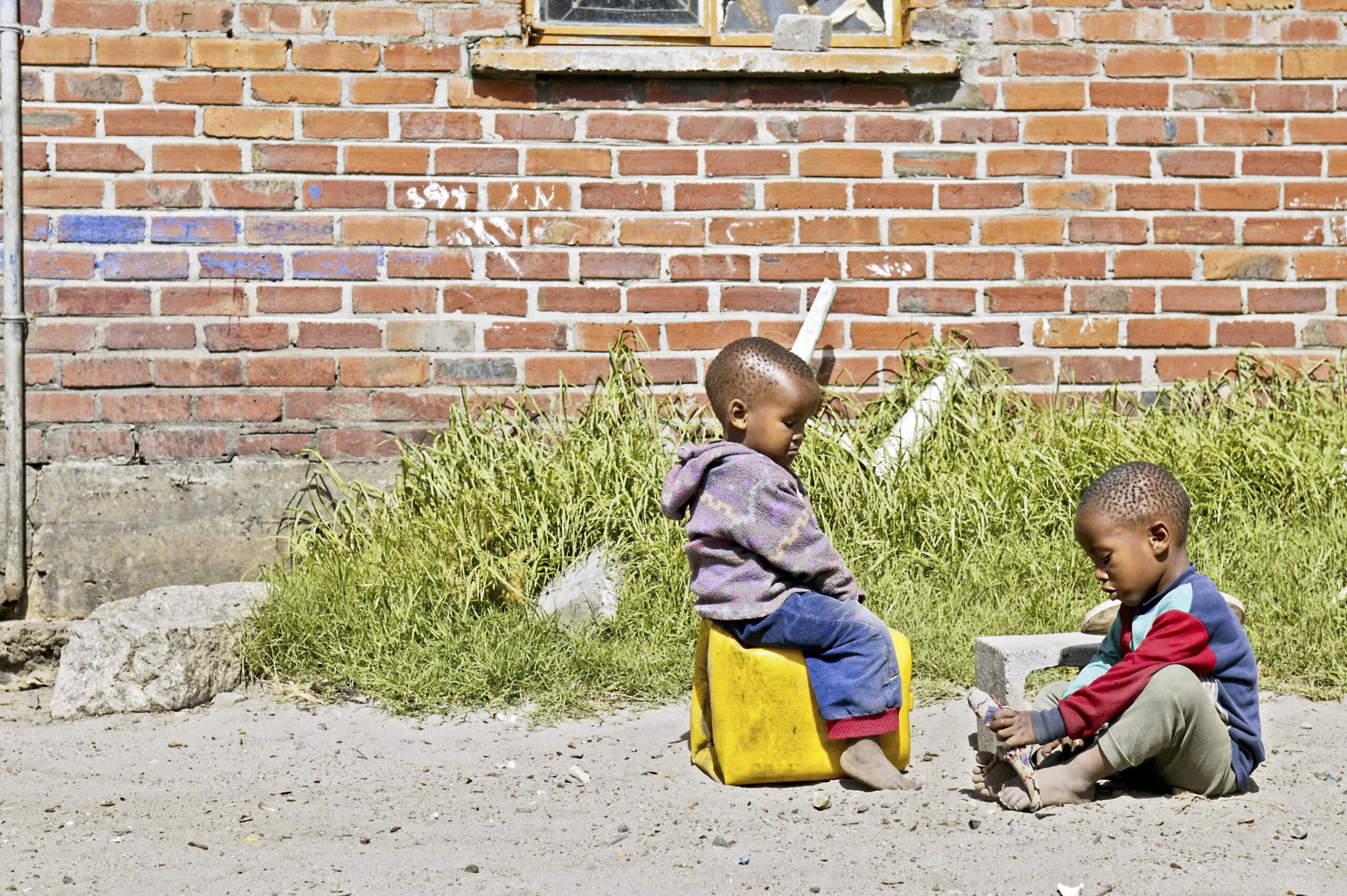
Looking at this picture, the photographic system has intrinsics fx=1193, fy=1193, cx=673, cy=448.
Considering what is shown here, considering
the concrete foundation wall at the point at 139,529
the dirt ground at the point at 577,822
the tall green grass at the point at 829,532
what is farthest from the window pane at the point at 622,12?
the dirt ground at the point at 577,822

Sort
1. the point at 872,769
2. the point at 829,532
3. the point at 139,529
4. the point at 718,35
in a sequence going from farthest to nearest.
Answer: the point at 718,35
the point at 139,529
the point at 829,532
the point at 872,769

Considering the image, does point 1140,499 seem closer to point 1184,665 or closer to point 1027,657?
point 1184,665

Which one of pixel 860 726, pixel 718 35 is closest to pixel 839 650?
pixel 860 726

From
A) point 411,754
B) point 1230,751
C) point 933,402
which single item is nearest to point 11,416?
point 411,754

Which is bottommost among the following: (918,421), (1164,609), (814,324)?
(1164,609)

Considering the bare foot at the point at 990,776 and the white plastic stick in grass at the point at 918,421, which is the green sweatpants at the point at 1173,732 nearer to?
the bare foot at the point at 990,776

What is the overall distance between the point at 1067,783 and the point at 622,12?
10.3 feet

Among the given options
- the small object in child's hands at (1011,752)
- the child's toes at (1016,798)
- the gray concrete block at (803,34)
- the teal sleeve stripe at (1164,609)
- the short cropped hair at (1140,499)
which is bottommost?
the child's toes at (1016,798)

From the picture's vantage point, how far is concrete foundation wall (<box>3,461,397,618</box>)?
4066 millimetres

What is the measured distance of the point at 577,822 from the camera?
2.45 m

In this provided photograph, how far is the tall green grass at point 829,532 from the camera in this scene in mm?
3340

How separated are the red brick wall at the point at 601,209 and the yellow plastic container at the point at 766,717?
1.85 metres

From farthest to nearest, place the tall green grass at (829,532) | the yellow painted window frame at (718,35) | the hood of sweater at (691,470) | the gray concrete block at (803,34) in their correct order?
the yellow painted window frame at (718,35) < the gray concrete block at (803,34) < the tall green grass at (829,532) < the hood of sweater at (691,470)

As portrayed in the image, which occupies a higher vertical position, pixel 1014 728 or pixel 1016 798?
pixel 1014 728
